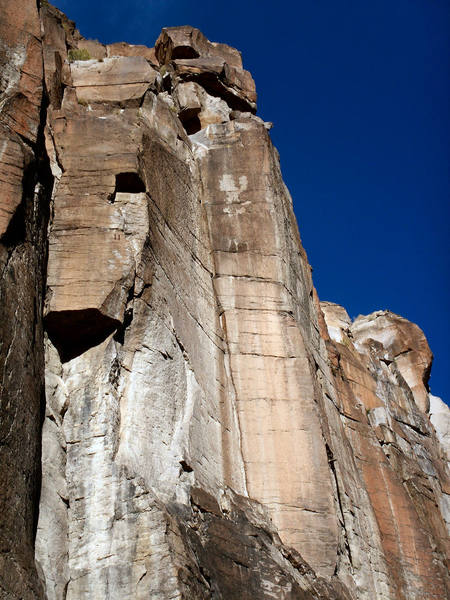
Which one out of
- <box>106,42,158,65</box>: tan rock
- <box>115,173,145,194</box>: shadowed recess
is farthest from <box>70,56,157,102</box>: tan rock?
<box>115,173,145,194</box>: shadowed recess

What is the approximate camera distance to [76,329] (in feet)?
36.2

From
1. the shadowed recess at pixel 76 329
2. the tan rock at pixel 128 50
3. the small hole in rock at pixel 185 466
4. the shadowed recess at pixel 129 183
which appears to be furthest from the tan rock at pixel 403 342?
the shadowed recess at pixel 76 329

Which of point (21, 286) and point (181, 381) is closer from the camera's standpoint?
point (21, 286)

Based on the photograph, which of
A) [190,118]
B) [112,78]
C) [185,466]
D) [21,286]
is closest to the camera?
[21,286]

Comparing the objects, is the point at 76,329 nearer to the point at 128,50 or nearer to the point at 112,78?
the point at 112,78

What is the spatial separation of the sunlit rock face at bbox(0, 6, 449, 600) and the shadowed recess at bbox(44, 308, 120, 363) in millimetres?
20

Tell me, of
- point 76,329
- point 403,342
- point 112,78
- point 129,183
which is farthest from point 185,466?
point 403,342

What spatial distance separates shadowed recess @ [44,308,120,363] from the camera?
35.8ft

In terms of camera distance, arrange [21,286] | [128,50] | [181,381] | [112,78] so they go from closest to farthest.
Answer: [21,286] < [181,381] < [112,78] < [128,50]

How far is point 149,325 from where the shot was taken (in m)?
11.5

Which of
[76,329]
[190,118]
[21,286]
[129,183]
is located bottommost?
[21,286]

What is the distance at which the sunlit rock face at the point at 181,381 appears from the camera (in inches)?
370

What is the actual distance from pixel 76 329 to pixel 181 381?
1873 mm

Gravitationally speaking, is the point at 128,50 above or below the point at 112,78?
above
